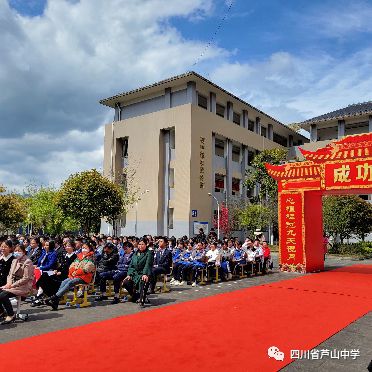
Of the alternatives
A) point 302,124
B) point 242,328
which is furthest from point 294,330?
point 302,124

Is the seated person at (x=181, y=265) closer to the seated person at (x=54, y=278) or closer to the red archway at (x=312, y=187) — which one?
the seated person at (x=54, y=278)

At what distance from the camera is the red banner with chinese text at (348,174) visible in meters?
13.9

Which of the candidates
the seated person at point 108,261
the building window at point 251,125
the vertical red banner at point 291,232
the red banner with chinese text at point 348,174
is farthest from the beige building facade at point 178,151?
the seated person at point 108,261

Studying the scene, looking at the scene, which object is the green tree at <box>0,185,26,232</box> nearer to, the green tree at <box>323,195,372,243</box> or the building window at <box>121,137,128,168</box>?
the building window at <box>121,137,128,168</box>

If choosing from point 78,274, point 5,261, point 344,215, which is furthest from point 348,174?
point 344,215

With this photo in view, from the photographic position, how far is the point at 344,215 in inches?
1083

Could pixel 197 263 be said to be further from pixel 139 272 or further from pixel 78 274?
pixel 78 274

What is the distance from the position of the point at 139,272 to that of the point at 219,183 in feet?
89.0

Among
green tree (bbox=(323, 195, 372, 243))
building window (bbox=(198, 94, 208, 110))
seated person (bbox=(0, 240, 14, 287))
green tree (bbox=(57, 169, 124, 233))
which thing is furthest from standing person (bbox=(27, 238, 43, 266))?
building window (bbox=(198, 94, 208, 110))

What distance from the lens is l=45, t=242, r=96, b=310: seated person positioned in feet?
27.6

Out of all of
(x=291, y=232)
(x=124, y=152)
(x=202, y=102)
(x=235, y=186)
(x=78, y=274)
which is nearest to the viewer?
(x=78, y=274)

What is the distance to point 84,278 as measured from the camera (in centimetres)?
873

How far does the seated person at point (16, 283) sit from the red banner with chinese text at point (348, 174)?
11627mm

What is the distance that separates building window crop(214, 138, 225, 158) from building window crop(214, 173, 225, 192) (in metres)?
2.05
